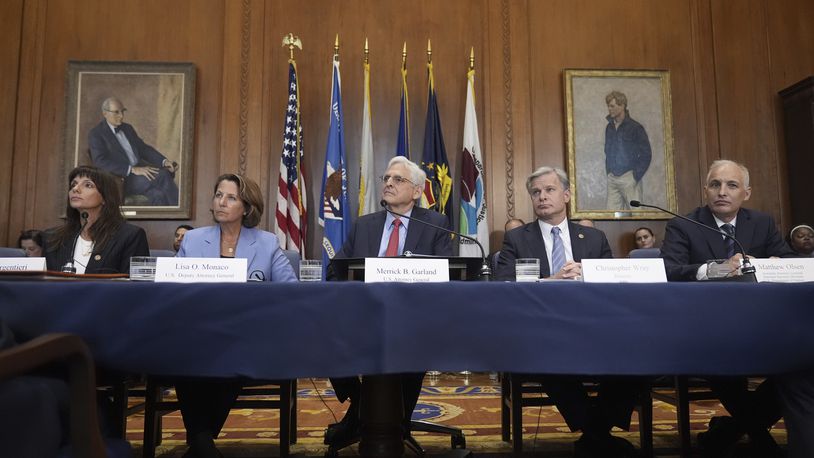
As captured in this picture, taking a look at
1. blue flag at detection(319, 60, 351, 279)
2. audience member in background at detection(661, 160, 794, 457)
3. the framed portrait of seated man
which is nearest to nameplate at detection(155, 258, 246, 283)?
audience member in background at detection(661, 160, 794, 457)

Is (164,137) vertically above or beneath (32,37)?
beneath

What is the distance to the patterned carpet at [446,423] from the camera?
2.58 metres

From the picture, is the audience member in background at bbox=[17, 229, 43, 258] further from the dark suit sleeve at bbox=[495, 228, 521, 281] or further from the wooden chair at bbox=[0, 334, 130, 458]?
the wooden chair at bbox=[0, 334, 130, 458]

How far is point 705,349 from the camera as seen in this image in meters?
1.50

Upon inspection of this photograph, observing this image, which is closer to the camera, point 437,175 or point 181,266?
point 181,266

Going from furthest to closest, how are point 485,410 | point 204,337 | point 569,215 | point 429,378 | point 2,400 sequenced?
1. point 569,215
2. point 429,378
3. point 485,410
4. point 204,337
5. point 2,400

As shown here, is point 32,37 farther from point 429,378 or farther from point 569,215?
point 569,215

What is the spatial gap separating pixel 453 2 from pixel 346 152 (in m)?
1.85

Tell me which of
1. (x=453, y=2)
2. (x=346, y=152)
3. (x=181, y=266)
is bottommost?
(x=181, y=266)

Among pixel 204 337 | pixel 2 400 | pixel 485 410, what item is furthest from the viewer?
pixel 485 410

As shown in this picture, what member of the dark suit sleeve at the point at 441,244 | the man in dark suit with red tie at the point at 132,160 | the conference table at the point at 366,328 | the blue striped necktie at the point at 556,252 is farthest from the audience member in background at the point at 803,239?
the man in dark suit with red tie at the point at 132,160

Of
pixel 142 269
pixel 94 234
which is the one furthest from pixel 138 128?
pixel 142 269

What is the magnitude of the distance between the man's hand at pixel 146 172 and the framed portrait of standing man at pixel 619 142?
3.94 m

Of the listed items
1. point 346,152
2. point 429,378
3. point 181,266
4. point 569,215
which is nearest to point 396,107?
point 346,152
